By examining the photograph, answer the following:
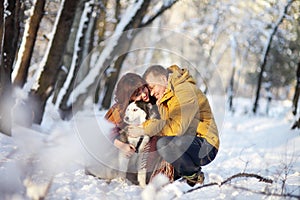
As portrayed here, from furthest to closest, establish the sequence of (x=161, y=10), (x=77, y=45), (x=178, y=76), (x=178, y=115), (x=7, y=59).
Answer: (x=161, y=10), (x=77, y=45), (x=7, y=59), (x=178, y=76), (x=178, y=115)

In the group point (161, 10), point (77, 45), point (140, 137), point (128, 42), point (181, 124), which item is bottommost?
point (140, 137)

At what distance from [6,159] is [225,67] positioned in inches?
1469

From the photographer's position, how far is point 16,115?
6297mm

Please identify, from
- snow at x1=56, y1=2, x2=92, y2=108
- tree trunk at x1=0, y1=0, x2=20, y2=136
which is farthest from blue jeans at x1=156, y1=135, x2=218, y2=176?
snow at x1=56, y1=2, x2=92, y2=108

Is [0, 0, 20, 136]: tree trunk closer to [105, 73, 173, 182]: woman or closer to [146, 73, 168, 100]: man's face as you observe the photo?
[105, 73, 173, 182]: woman

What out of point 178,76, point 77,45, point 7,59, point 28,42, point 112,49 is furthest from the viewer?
point 77,45

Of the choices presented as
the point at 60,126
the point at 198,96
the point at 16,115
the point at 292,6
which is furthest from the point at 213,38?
the point at 198,96

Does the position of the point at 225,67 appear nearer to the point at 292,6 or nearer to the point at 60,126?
the point at 292,6

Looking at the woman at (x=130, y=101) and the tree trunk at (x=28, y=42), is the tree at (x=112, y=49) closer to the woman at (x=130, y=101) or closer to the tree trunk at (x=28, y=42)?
the tree trunk at (x=28, y=42)

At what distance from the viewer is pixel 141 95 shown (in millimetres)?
3762

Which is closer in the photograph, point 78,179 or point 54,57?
point 78,179

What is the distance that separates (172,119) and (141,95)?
400 millimetres

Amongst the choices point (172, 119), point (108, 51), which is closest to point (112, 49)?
point (108, 51)

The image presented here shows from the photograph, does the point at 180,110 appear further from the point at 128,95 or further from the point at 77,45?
the point at 77,45
